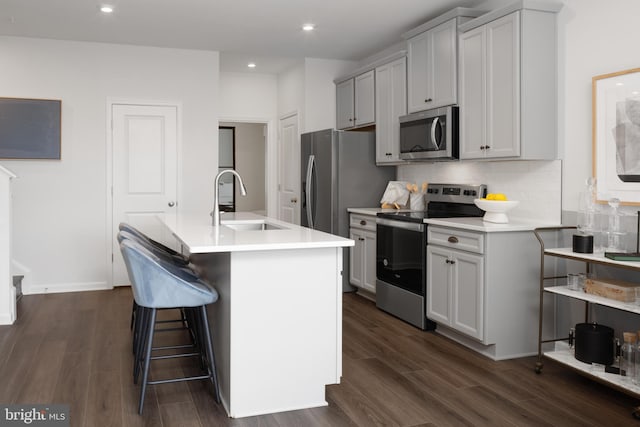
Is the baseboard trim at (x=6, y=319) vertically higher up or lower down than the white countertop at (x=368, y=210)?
lower down

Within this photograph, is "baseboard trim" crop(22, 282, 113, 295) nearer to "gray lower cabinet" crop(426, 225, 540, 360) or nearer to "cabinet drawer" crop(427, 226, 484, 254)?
"cabinet drawer" crop(427, 226, 484, 254)

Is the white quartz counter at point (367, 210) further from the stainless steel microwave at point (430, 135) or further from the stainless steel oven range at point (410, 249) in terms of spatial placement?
the stainless steel microwave at point (430, 135)

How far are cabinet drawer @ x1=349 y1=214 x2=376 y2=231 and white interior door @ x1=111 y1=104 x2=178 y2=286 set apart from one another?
2.02 m

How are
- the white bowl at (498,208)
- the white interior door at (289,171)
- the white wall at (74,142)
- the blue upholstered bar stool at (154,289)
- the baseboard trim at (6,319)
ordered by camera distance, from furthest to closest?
1. the white interior door at (289,171)
2. the white wall at (74,142)
3. the baseboard trim at (6,319)
4. the white bowl at (498,208)
5. the blue upholstered bar stool at (154,289)

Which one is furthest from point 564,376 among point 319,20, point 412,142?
point 319,20

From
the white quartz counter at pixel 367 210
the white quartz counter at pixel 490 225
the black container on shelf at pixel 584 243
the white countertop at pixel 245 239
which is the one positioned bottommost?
the black container on shelf at pixel 584 243

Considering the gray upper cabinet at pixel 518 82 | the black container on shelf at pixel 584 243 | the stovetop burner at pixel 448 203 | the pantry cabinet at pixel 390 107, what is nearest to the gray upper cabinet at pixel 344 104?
the pantry cabinet at pixel 390 107

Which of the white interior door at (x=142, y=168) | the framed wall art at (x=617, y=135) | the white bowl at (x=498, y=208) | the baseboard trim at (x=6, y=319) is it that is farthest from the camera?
the white interior door at (x=142, y=168)

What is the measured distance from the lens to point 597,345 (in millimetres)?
3059

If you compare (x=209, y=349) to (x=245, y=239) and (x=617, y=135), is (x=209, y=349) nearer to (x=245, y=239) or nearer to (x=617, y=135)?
(x=245, y=239)

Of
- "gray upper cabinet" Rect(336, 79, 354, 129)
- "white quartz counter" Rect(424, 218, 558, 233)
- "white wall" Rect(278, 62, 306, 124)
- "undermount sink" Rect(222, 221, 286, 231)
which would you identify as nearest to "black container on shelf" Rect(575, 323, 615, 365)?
"white quartz counter" Rect(424, 218, 558, 233)

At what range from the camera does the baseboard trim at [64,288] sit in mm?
5645

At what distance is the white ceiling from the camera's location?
4484mm

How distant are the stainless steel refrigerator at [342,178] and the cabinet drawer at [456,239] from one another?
1.58m
